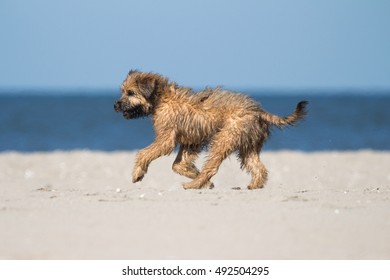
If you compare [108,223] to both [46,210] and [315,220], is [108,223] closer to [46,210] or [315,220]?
[46,210]

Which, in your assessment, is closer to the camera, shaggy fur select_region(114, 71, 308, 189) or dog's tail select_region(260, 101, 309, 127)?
shaggy fur select_region(114, 71, 308, 189)

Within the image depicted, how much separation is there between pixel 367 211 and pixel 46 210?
3.38 m

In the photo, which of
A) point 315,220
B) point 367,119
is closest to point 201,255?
point 315,220

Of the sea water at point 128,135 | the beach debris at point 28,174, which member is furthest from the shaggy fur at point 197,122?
the sea water at point 128,135

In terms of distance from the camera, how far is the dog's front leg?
11297 millimetres

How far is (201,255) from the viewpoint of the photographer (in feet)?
25.1

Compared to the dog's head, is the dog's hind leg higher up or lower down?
lower down

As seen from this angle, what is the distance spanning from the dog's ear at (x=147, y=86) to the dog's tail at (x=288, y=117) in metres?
1.43

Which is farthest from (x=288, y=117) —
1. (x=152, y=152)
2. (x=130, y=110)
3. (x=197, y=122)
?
(x=130, y=110)

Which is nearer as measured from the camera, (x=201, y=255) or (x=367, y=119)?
(x=201, y=255)

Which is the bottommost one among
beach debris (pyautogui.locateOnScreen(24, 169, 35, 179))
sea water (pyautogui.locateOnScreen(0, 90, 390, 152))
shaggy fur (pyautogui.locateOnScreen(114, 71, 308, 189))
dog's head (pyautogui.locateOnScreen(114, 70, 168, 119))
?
shaggy fur (pyautogui.locateOnScreen(114, 71, 308, 189))

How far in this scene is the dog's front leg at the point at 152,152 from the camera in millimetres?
11297

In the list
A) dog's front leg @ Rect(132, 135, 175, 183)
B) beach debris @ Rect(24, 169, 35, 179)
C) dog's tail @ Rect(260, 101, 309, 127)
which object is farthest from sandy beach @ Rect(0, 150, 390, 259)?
beach debris @ Rect(24, 169, 35, 179)

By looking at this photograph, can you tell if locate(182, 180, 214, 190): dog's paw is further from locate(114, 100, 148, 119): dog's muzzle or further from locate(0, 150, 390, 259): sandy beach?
locate(114, 100, 148, 119): dog's muzzle
